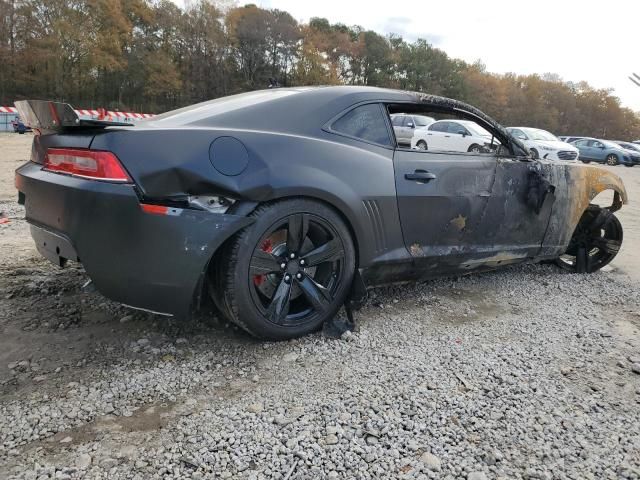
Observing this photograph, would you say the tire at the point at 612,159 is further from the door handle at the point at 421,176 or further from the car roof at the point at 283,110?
the door handle at the point at 421,176

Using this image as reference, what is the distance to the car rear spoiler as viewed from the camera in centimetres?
223

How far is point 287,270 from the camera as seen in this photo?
2.54 metres

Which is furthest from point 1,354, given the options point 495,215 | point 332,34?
point 332,34

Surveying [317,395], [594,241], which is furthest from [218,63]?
[317,395]

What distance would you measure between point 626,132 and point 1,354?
85408 mm

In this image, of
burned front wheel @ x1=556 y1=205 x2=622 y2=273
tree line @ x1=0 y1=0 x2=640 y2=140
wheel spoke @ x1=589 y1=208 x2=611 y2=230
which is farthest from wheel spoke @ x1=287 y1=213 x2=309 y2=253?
tree line @ x1=0 y1=0 x2=640 y2=140

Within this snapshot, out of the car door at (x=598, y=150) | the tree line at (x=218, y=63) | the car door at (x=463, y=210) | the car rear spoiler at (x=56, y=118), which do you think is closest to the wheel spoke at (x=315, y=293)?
the car door at (x=463, y=210)

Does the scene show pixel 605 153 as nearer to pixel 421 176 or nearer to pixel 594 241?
pixel 594 241

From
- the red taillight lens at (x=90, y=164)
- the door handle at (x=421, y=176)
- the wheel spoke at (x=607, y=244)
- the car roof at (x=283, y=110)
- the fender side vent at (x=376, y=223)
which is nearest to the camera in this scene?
the red taillight lens at (x=90, y=164)

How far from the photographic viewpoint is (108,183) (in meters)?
2.14

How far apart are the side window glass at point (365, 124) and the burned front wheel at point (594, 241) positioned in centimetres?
260

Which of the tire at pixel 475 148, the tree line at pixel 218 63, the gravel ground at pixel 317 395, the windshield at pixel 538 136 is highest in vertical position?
the tree line at pixel 218 63

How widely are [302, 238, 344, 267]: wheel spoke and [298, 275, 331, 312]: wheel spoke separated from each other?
9cm

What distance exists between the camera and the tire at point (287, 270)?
237 cm
